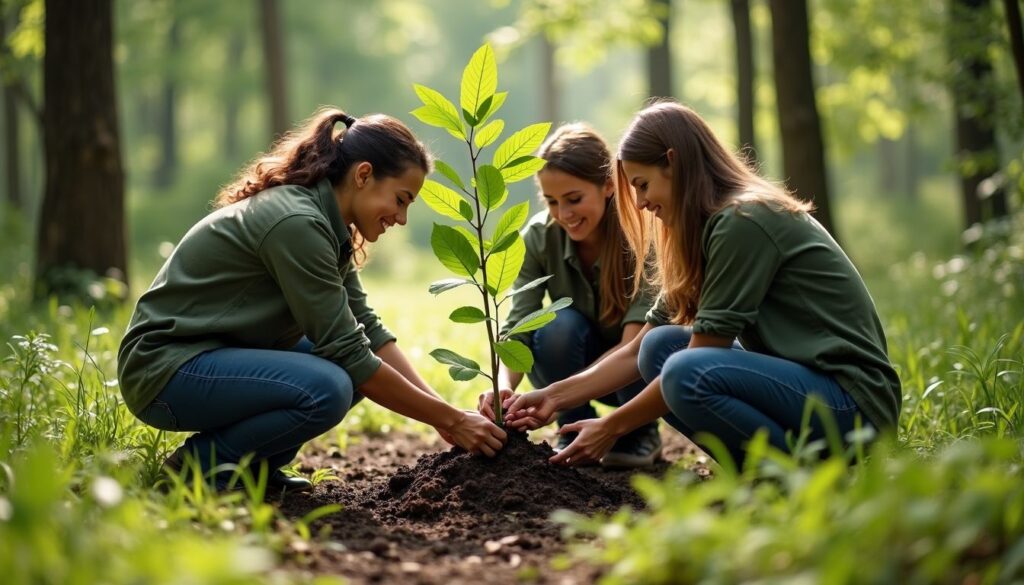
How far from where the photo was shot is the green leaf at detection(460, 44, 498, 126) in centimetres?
302

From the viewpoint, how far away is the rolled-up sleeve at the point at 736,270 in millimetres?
2838

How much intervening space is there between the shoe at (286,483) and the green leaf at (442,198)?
1061mm

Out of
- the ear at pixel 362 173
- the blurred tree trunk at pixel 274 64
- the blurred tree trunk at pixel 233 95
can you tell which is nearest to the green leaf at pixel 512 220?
the ear at pixel 362 173

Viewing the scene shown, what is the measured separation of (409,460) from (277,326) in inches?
44.1

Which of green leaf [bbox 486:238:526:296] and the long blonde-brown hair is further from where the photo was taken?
green leaf [bbox 486:238:526:296]

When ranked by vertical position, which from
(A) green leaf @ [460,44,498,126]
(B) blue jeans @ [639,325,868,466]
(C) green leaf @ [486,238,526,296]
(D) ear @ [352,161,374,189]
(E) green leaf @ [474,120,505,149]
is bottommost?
(B) blue jeans @ [639,325,868,466]

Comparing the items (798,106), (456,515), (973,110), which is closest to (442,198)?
(456,515)

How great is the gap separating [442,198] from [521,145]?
32 centimetres

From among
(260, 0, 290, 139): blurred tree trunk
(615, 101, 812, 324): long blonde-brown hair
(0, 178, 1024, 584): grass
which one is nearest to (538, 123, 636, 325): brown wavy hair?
(615, 101, 812, 324): long blonde-brown hair

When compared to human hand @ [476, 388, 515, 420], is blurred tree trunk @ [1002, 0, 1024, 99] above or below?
above

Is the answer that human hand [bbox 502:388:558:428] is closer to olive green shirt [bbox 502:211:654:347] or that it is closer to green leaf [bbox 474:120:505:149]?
olive green shirt [bbox 502:211:654:347]

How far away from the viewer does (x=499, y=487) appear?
3.08 metres

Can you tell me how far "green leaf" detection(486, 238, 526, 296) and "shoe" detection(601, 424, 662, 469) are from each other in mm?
1000

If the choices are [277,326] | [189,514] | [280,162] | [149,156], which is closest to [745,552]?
[189,514]
